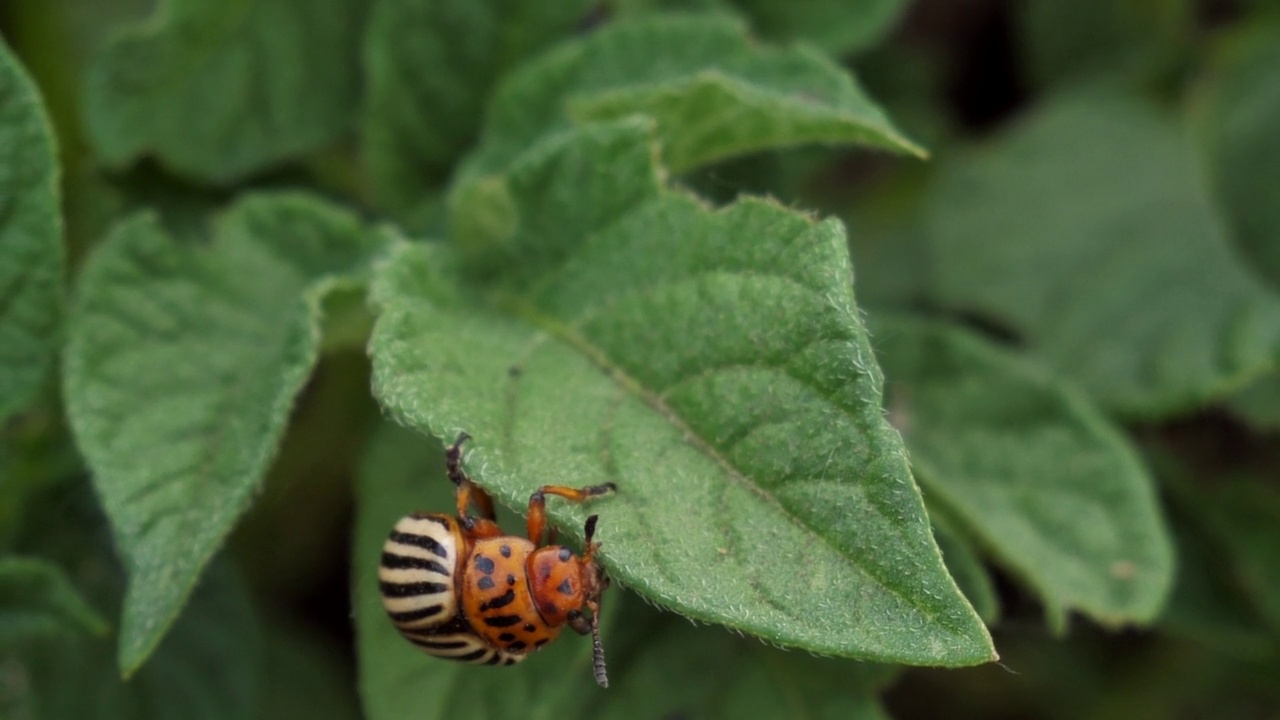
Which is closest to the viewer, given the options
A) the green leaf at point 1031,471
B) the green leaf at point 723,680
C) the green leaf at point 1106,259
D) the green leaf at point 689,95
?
the green leaf at point 689,95

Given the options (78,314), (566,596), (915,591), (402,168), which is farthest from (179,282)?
(915,591)

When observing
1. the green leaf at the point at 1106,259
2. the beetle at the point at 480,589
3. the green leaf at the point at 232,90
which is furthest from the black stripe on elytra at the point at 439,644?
the green leaf at the point at 1106,259

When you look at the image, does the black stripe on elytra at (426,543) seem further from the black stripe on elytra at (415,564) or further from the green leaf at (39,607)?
the green leaf at (39,607)

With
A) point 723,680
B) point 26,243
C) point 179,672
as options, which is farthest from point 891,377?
point 26,243

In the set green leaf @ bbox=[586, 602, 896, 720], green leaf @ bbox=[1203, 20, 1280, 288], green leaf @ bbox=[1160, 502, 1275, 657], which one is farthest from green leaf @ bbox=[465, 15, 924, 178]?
green leaf @ bbox=[1160, 502, 1275, 657]

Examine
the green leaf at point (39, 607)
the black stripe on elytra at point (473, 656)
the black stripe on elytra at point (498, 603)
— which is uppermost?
the black stripe on elytra at point (498, 603)

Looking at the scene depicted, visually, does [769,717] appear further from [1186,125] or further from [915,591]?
[1186,125]

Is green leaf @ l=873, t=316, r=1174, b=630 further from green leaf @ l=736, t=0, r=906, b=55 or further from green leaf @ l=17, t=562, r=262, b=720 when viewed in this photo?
green leaf @ l=17, t=562, r=262, b=720
